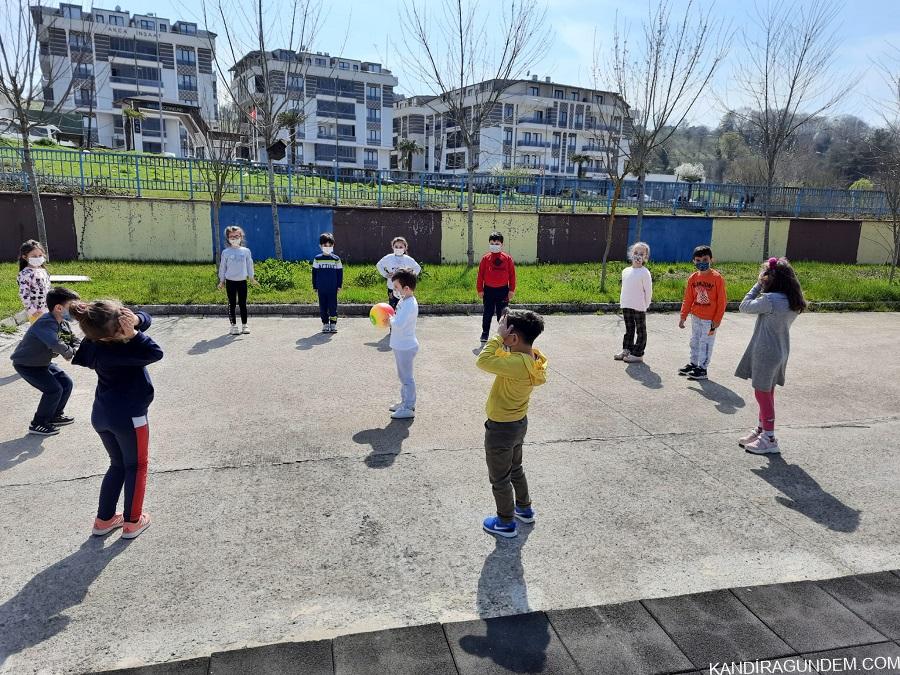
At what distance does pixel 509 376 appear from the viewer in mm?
3650

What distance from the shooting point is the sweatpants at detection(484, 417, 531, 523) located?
12.4ft

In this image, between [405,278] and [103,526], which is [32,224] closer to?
[405,278]

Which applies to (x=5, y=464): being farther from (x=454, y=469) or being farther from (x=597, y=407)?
(x=597, y=407)

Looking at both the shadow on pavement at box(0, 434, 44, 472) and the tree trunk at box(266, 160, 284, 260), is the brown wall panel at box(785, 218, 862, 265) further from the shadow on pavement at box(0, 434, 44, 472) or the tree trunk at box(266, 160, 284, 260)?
the shadow on pavement at box(0, 434, 44, 472)

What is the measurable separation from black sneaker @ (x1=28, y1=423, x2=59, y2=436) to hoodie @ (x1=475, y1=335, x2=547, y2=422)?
174 inches

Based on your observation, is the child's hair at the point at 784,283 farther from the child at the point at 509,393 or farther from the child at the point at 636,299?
the child at the point at 509,393

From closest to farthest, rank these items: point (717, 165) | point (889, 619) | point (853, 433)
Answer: point (889, 619)
point (853, 433)
point (717, 165)

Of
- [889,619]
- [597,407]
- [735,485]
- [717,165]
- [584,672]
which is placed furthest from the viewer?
[717,165]

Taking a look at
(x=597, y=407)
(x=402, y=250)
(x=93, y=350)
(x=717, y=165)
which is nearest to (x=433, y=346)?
(x=402, y=250)

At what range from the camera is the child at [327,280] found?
981cm

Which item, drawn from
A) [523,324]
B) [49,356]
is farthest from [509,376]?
[49,356]

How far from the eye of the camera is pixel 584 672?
278cm

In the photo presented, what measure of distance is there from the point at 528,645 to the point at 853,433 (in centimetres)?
499

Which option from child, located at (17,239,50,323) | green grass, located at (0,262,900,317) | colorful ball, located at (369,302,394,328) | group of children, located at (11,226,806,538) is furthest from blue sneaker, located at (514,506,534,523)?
green grass, located at (0,262,900,317)
